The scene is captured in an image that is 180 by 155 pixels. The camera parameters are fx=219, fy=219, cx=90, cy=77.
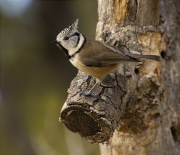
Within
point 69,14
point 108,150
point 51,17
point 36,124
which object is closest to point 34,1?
point 51,17

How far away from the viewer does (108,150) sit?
8.46ft

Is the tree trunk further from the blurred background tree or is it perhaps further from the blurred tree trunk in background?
the blurred background tree

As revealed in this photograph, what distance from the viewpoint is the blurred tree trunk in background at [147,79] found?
7.89ft

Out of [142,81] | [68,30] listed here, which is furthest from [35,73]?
[142,81]

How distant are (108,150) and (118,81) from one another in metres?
0.86

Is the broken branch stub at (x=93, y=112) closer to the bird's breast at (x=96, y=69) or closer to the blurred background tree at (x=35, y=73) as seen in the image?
the bird's breast at (x=96, y=69)

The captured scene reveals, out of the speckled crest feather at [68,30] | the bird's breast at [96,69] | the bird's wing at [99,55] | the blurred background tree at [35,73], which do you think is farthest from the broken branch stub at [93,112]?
the blurred background tree at [35,73]

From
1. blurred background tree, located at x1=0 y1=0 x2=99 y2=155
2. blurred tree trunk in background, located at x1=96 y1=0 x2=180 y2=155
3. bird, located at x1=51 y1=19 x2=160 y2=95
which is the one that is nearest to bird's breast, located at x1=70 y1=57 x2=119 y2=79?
bird, located at x1=51 y1=19 x2=160 y2=95

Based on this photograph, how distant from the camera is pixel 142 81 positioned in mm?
2371

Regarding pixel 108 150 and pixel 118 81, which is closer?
pixel 118 81

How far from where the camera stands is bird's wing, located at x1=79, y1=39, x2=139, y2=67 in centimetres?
233

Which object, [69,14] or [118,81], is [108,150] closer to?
[118,81]

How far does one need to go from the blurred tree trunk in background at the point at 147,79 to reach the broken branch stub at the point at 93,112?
0.39m

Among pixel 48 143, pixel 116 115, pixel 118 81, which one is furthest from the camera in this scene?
pixel 48 143
